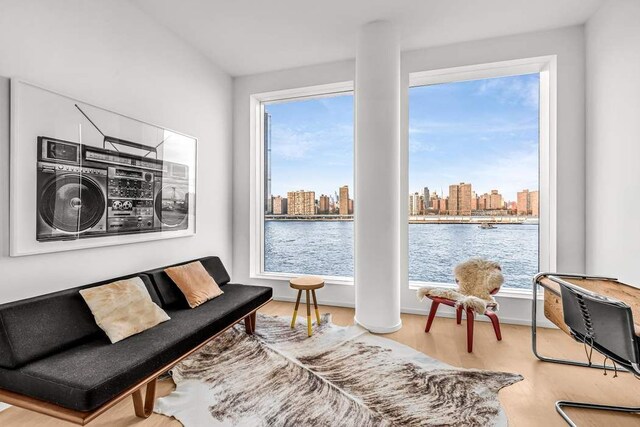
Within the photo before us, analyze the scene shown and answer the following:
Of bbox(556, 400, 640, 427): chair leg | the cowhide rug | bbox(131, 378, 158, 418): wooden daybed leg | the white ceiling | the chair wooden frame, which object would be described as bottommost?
the cowhide rug

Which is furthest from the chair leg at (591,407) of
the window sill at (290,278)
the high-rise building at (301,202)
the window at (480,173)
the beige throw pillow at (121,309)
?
the high-rise building at (301,202)

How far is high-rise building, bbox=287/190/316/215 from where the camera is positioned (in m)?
4.21

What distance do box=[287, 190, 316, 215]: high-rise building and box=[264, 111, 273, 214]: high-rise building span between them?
0.30 m

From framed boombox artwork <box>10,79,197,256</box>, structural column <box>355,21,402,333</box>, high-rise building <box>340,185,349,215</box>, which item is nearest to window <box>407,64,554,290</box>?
structural column <box>355,21,402,333</box>

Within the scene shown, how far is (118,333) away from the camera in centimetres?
195

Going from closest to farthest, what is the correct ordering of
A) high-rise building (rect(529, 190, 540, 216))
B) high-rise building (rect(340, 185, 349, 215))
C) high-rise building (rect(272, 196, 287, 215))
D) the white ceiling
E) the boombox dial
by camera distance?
the boombox dial
the white ceiling
high-rise building (rect(529, 190, 540, 216))
high-rise building (rect(340, 185, 349, 215))
high-rise building (rect(272, 196, 287, 215))

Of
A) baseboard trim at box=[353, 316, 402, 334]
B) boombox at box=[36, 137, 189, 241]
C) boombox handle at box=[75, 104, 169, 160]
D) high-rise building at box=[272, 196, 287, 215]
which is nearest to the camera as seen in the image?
boombox at box=[36, 137, 189, 241]

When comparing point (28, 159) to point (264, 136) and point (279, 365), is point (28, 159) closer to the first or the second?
point (279, 365)

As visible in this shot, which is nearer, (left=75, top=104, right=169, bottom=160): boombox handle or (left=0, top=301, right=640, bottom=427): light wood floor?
(left=0, top=301, right=640, bottom=427): light wood floor

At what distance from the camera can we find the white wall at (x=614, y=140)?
242cm

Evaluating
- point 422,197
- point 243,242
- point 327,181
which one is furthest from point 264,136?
point 422,197

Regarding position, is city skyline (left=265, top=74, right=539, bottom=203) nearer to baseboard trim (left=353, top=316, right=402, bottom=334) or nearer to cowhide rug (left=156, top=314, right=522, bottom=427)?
baseboard trim (left=353, top=316, right=402, bottom=334)

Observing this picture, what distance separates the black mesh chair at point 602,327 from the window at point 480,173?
168 centimetres

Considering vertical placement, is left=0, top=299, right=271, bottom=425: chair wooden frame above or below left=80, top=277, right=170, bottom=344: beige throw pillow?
below
